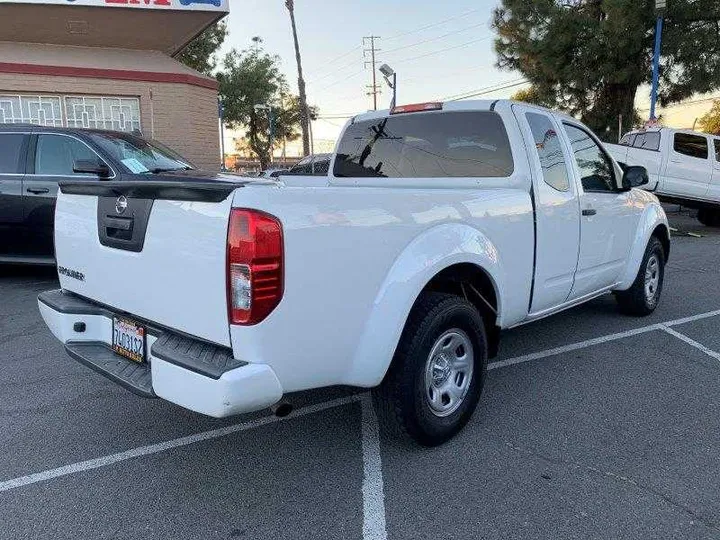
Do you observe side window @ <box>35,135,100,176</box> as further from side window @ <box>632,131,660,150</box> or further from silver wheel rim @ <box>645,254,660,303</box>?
side window @ <box>632,131,660,150</box>

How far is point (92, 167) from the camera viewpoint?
5.96 m

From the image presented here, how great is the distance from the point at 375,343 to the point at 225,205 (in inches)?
36.6

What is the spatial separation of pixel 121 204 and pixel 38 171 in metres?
5.05

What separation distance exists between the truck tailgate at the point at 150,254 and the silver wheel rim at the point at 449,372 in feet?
3.94

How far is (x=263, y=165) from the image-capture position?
156 feet

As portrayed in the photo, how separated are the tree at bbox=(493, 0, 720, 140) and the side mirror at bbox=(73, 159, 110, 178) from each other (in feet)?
59.8

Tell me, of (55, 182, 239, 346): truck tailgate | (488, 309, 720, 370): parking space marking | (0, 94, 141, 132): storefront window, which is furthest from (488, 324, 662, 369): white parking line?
(0, 94, 141, 132): storefront window

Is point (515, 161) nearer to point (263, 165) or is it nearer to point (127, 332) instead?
point (127, 332)

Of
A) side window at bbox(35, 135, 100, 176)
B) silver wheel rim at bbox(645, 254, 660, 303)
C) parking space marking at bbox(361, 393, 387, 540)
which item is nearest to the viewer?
parking space marking at bbox(361, 393, 387, 540)

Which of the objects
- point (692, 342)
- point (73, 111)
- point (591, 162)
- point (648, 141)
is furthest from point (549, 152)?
point (73, 111)

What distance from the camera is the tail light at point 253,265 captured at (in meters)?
2.26

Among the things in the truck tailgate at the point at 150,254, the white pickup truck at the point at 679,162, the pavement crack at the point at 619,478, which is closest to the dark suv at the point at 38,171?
the truck tailgate at the point at 150,254

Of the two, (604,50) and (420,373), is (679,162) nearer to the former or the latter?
(604,50)

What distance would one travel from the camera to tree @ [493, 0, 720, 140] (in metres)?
19.3
